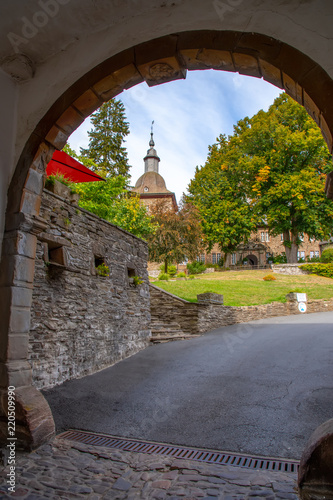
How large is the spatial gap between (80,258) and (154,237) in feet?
54.9

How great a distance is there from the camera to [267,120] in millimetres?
28500

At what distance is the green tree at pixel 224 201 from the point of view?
96.5 feet

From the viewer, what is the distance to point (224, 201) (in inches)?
1187

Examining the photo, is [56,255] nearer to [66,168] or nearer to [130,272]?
[66,168]

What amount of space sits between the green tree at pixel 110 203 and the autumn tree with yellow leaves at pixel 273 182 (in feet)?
44.8

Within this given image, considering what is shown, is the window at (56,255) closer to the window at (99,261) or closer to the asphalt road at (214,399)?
the window at (99,261)

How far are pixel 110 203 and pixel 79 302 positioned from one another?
8196mm

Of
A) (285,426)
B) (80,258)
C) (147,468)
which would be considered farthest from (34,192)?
(285,426)

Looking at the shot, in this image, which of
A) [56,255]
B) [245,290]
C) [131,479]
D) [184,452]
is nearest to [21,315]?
[131,479]

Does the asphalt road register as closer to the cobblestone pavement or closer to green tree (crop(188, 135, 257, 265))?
the cobblestone pavement

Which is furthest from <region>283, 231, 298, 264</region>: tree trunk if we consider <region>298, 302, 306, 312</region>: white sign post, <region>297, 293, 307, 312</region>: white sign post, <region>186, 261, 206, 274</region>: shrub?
<region>298, 302, 306, 312</region>: white sign post

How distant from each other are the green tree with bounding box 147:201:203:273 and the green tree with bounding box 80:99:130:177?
14.1ft

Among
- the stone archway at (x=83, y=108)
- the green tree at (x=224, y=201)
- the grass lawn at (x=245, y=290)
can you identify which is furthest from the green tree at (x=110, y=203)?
the green tree at (x=224, y=201)

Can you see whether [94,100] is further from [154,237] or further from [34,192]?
[154,237]
